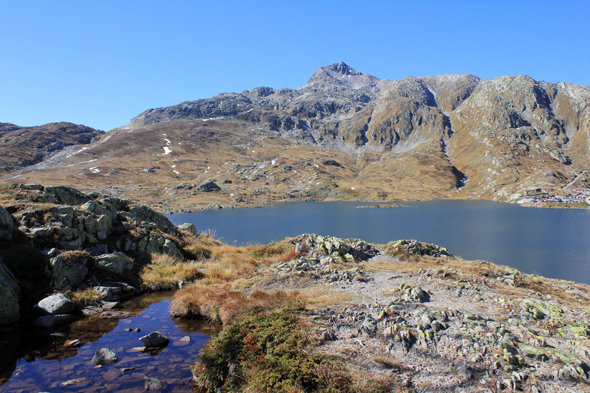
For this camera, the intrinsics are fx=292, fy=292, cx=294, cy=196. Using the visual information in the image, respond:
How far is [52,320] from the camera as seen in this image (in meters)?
12.2

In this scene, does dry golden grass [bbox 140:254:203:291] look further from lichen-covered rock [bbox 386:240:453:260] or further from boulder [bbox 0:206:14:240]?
lichen-covered rock [bbox 386:240:453:260]

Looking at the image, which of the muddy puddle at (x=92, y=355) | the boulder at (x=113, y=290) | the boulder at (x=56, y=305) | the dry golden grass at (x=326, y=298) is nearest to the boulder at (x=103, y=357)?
the muddy puddle at (x=92, y=355)

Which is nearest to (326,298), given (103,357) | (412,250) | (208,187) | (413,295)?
(413,295)

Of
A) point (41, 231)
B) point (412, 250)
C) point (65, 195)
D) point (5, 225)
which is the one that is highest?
point (65, 195)

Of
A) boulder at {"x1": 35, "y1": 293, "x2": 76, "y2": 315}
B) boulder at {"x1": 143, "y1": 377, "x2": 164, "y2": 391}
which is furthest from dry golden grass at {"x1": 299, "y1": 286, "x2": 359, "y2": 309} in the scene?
boulder at {"x1": 35, "y1": 293, "x2": 76, "y2": 315}

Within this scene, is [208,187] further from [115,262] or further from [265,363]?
[265,363]

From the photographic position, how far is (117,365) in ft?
31.8

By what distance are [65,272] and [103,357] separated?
23.1ft

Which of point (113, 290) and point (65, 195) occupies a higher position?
point (65, 195)

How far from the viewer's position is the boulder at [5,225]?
49.2 ft

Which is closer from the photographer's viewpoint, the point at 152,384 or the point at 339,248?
the point at 152,384

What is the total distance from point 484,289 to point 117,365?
15278 millimetres

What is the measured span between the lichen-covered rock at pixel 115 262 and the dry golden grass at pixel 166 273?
106 cm

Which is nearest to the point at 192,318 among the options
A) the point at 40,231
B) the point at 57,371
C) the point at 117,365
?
the point at 117,365
